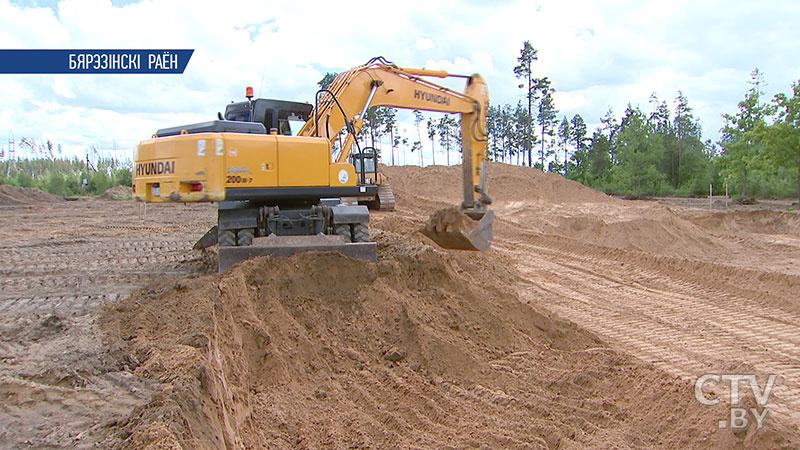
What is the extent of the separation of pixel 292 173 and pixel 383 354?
2889 mm

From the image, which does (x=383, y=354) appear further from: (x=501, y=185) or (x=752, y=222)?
(x=501, y=185)

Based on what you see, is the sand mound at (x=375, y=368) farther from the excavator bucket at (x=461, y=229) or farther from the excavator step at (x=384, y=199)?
the excavator step at (x=384, y=199)

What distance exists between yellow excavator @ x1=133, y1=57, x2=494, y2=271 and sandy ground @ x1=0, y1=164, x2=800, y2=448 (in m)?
0.75

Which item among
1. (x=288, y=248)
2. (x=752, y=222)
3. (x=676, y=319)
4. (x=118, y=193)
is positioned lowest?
(x=676, y=319)

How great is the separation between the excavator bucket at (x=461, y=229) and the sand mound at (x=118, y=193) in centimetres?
2349

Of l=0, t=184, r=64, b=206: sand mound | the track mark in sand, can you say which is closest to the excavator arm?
the track mark in sand

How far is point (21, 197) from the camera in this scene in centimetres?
2642

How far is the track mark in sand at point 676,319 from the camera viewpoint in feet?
18.3

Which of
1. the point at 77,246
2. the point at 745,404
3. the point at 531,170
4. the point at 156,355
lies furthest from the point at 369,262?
the point at 531,170

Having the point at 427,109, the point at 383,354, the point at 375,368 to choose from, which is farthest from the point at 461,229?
the point at 375,368

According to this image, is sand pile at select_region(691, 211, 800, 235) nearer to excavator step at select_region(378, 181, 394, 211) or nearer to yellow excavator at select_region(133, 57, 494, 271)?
excavator step at select_region(378, 181, 394, 211)

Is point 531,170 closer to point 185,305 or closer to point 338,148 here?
point 338,148

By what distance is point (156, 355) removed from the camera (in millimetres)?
4102

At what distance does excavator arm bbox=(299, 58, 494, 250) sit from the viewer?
8344 mm
